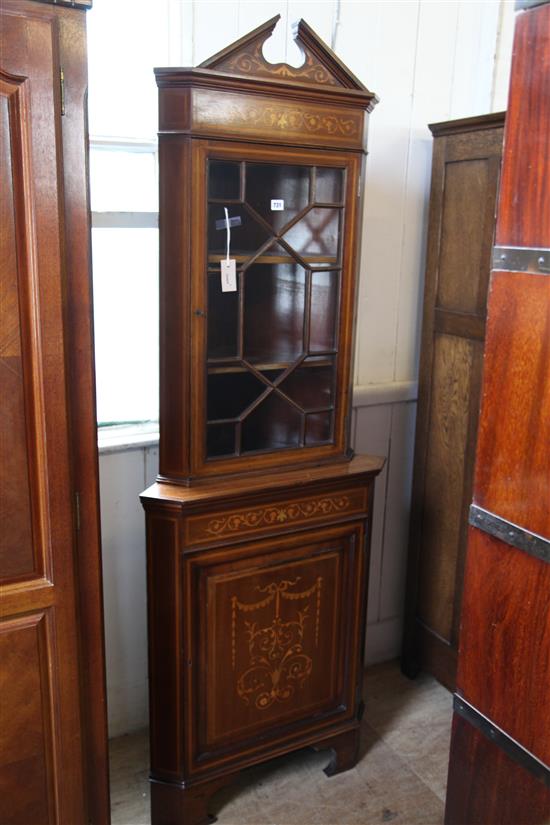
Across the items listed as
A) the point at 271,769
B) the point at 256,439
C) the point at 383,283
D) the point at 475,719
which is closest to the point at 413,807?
the point at 271,769

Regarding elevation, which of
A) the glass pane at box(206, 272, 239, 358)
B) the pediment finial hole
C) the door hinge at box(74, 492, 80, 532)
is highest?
the pediment finial hole

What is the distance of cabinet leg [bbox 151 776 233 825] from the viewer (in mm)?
1934

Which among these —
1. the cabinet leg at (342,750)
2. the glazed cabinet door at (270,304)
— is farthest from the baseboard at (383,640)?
the glazed cabinet door at (270,304)

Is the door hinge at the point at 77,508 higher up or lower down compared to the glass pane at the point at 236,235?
lower down

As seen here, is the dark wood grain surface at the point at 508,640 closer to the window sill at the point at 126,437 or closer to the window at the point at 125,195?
the window sill at the point at 126,437

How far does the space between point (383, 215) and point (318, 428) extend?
799 mm

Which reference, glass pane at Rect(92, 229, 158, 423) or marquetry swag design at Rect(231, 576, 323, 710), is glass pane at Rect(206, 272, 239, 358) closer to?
glass pane at Rect(92, 229, 158, 423)

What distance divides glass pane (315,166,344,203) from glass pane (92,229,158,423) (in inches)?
19.9

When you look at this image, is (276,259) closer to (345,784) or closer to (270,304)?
(270,304)

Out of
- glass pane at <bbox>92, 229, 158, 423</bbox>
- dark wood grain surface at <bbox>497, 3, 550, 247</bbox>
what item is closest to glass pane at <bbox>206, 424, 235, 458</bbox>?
glass pane at <bbox>92, 229, 158, 423</bbox>

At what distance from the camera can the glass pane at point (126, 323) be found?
2090 mm

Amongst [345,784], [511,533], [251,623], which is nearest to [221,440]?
[251,623]

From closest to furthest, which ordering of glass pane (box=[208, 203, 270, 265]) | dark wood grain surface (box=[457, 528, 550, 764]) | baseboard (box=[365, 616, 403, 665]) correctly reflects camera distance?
dark wood grain surface (box=[457, 528, 550, 764]), glass pane (box=[208, 203, 270, 265]), baseboard (box=[365, 616, 403, 665])

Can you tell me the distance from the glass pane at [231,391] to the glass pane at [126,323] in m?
0.42
